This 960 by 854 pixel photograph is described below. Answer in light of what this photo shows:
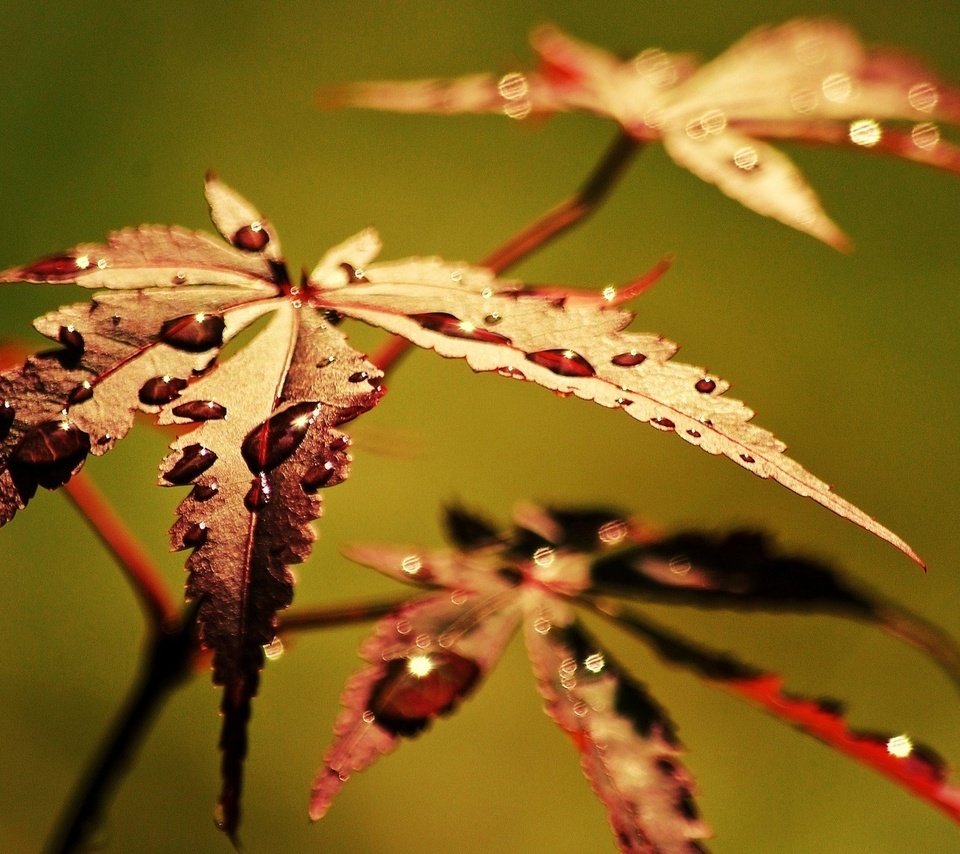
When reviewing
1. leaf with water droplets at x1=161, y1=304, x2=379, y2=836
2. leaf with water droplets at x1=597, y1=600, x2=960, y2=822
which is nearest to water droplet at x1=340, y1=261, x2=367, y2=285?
leaf with water droplets at x1=161, y1=304, x2=379, y2=836

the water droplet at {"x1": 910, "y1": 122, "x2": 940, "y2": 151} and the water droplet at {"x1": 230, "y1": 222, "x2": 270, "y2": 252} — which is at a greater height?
the water droplet at {"x1": 910, "y1": 122, "x2": 940, "y2": 151}

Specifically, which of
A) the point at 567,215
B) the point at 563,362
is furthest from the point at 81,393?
the point at 567,215

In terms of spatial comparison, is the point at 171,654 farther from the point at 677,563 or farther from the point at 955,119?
the point at 955,119

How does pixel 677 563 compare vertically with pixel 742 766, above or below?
below

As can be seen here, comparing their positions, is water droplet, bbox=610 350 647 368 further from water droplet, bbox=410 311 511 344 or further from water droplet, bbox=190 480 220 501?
water droplet, bbox=190 480 220 501

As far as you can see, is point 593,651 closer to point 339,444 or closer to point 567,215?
point 339,444

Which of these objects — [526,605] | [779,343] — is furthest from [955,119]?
[779,343]
